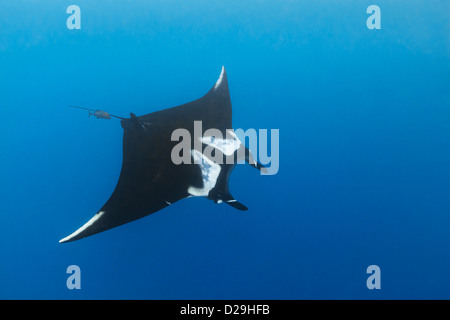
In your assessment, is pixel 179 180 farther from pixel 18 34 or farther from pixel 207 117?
pixel 18 34

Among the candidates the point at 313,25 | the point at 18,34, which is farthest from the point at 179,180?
the point at 18,34

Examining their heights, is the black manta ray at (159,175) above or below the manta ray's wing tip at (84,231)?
above

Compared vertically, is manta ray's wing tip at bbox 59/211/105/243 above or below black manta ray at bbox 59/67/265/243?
below

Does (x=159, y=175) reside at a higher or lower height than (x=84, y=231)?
higher

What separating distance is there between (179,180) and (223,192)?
0.30 meters

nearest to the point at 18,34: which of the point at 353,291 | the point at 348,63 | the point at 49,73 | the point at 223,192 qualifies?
the point at 49,73

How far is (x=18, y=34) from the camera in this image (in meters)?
2.95

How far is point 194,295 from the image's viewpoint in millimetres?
2664
